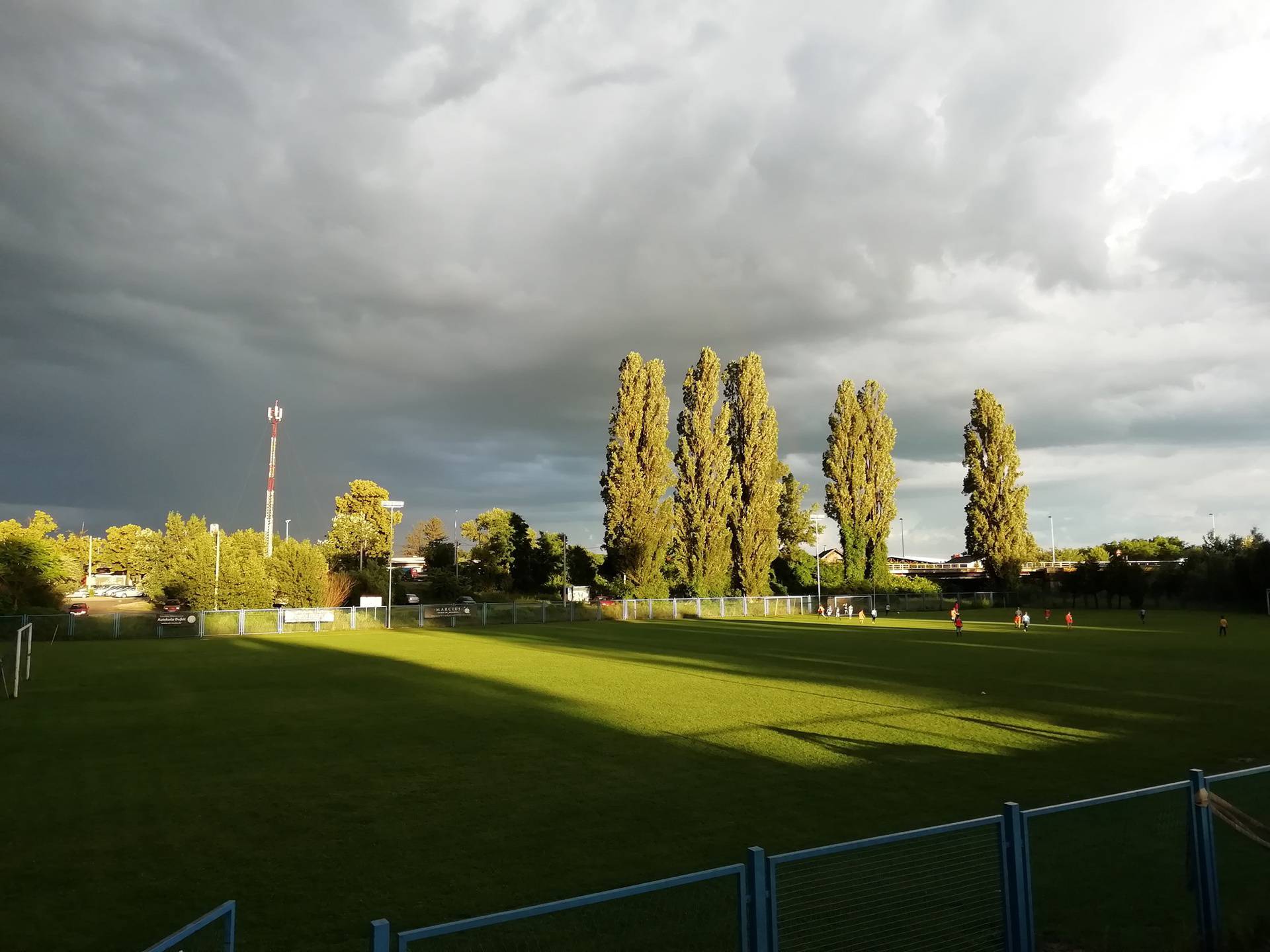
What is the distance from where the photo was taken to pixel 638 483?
6128 centimetres

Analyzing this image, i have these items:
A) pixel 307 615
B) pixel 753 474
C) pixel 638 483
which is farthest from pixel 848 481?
pixel 307 615

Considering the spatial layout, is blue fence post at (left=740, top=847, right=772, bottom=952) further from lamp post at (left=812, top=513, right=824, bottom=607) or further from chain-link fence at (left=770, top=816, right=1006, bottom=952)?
lamp post at (left=812, top=513, right=824, bottom=607)

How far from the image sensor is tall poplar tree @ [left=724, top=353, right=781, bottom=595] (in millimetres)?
63969

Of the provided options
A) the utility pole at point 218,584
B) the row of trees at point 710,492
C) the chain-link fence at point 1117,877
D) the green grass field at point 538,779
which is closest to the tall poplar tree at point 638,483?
the row of trees at point 710,492

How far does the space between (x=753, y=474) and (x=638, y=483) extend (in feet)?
31.7

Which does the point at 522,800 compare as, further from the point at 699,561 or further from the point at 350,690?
the point at 699,561

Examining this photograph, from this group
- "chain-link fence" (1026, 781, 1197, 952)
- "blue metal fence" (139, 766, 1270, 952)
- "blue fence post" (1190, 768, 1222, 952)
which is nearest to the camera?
"blue metal fence" (139, 766, 1270, 952)

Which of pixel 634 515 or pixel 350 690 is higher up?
pixel 634 515

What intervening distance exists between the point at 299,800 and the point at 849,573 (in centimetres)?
6204

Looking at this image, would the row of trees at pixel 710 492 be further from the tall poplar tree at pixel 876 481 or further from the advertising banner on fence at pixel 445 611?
the advertising banner on fence at pixel 445 611

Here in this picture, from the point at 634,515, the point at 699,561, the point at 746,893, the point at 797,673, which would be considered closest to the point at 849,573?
the point at 699,561

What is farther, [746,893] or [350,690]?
[350,690]

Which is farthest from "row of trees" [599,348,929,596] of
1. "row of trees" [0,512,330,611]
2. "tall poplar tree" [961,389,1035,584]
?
"row of trees" [0,512,330,611]

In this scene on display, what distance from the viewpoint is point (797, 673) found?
2262 centimetres
